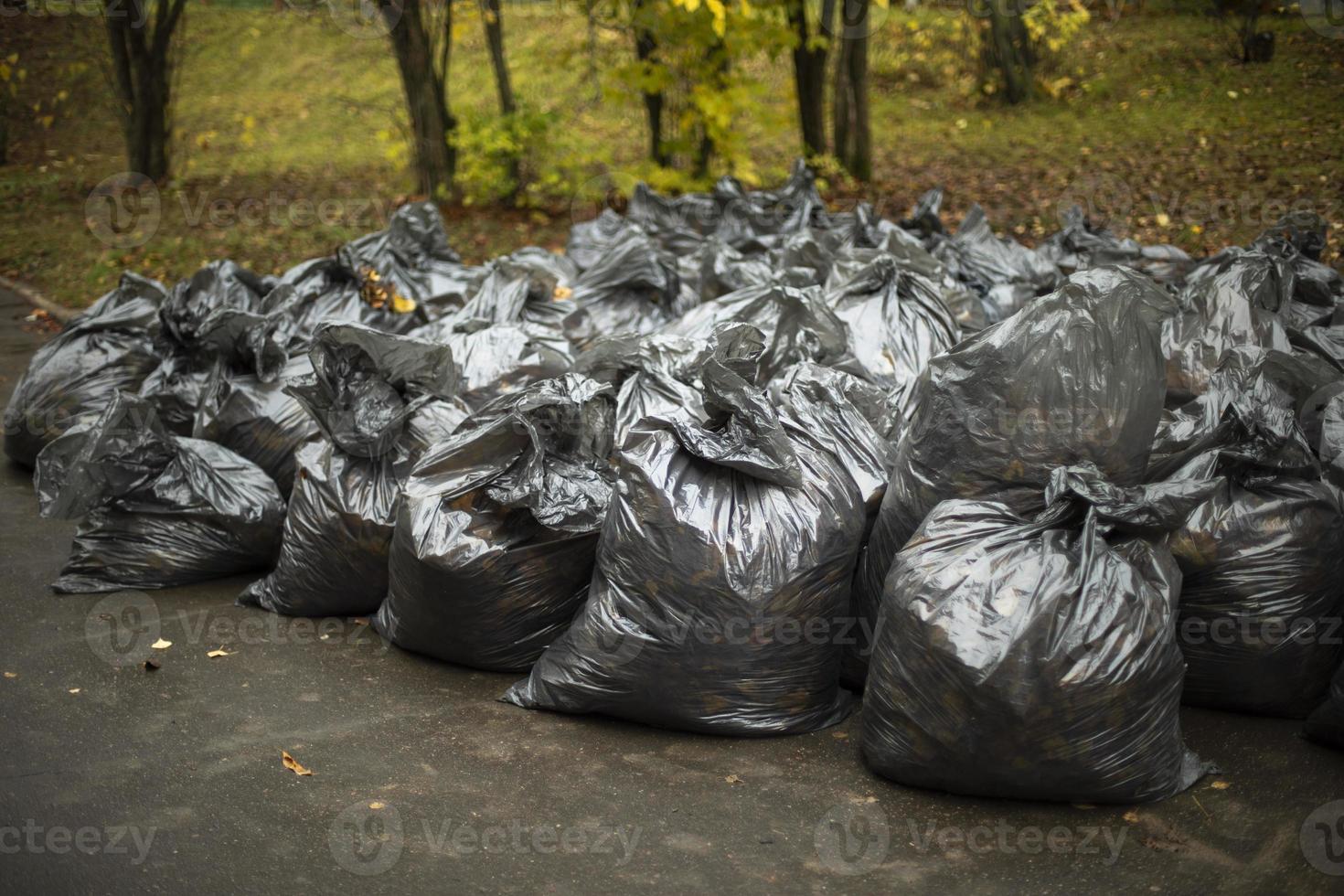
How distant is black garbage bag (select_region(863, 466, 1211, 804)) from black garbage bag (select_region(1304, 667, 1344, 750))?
34cm

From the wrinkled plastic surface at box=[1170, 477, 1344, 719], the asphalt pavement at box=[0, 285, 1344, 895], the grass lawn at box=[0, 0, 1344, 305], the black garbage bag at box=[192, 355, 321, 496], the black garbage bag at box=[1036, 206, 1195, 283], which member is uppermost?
the grass lawn at box=[0, 0, 1344, 305]

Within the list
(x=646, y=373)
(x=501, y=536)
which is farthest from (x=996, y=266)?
(x=501, y=536)

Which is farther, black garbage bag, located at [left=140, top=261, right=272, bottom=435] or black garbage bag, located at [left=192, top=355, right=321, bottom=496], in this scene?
black garbage bag, located at [left=140, top=261, right=272, bottom=435]

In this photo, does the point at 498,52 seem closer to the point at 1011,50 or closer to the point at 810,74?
the point at 810,74

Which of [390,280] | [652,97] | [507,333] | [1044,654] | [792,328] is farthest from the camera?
[652,97]

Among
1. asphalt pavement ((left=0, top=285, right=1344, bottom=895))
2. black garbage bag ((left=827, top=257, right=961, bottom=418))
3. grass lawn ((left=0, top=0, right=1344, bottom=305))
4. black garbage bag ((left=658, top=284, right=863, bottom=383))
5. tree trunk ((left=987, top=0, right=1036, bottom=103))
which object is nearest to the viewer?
asphalt pavement ((left=0, top=285, right=1344, bottom=895))

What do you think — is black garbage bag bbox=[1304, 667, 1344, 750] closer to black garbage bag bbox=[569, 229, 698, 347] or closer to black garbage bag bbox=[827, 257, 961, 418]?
black garbage bag bbox=[827, 257, 961, 418]

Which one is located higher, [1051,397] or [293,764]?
[1051,397]

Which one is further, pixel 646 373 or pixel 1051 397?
pixel 646 373

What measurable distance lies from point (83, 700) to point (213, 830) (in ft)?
2.79

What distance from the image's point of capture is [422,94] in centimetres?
877

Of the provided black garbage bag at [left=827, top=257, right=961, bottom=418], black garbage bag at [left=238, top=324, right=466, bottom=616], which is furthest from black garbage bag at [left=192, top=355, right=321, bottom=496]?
black garbage bag at [left=827, top=257, right=961, bottom=418]

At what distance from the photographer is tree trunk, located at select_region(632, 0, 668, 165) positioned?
8.23 metres

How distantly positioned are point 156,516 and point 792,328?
2.25 metres
